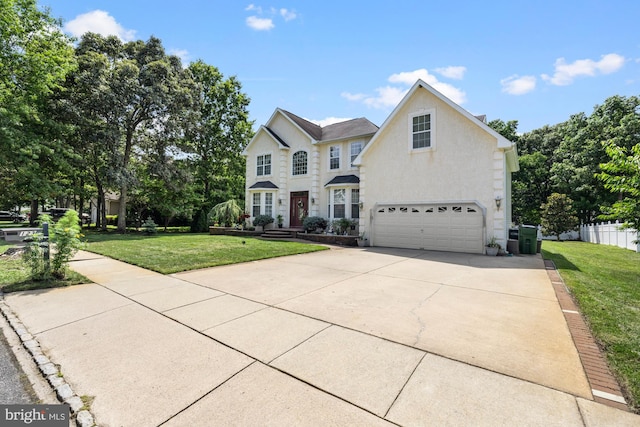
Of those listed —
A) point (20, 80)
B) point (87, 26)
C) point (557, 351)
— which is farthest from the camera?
point (87, 26)

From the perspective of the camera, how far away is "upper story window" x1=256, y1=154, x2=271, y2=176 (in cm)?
2025

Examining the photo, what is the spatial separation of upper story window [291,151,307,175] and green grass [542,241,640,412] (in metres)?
14.0

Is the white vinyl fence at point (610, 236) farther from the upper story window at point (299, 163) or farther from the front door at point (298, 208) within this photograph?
the upper story window at point (299, 163)

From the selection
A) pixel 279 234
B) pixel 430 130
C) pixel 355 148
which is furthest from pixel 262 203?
pixel 430 130

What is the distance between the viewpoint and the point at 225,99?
26500mm

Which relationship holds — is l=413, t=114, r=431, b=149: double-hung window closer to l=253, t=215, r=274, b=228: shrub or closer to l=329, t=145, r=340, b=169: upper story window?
l=329, t=145, r=340, b=169: upper story window

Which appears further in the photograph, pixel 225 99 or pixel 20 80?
pixel 225 99

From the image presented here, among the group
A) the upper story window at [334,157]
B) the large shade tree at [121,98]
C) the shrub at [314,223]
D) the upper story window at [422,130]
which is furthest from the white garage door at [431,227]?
the large shade tree at [121,98]

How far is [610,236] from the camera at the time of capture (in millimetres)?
17250

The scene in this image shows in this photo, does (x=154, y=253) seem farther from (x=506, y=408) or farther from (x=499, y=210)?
(x=499, y=210)

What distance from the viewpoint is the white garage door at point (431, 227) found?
11.7m

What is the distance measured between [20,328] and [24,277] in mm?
3421

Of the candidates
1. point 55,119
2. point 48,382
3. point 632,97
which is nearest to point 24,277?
point 48,382

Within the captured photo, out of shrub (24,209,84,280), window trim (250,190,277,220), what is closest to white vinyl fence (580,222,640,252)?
window trim (250,190,277,220)
